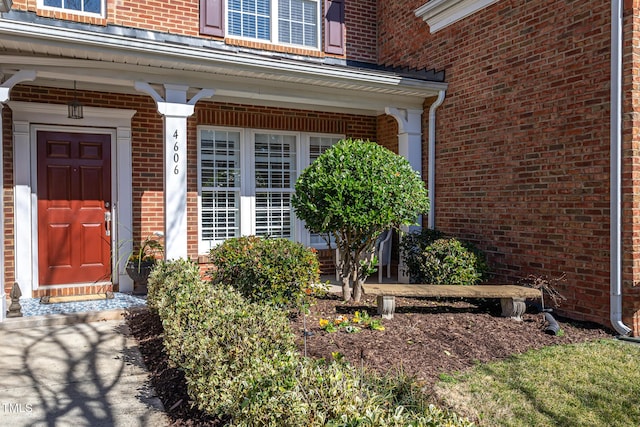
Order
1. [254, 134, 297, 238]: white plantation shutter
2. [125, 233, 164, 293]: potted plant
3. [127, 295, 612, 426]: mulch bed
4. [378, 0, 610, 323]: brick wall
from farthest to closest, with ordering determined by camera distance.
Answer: [254, 134, 297, 238]: white plantation shutter → [125, 233, 164, 293]: potted plant → [378, 0, 610, 323]: brick wall → [127, 295, 612, 426]: mulch bed

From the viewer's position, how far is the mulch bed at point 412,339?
3703 millimetres

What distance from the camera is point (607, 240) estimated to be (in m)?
5.09

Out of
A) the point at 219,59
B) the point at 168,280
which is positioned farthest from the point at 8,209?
the point at 219,59

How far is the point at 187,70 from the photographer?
591cm

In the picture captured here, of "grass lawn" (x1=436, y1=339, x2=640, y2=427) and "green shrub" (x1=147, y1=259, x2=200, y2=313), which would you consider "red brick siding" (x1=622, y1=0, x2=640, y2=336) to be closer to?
"grass lawn" (x1=436, y1=339, x2=640, y2=427)

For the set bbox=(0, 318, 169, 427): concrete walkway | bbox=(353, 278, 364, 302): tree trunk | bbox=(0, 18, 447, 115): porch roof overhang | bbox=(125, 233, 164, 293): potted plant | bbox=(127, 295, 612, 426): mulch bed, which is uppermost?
bbox=(0, 18, 447, 115): porch roof overhang

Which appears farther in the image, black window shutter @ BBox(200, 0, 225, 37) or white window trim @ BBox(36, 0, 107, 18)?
black window shutter @ BBox(200, 0, 225, 37)

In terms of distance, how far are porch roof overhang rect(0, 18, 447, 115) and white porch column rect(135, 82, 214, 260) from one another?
0.71ft

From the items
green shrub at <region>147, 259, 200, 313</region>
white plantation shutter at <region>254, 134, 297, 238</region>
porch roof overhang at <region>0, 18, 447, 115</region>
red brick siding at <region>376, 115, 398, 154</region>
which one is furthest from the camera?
red brick siding at <region>376, 115, 398, 154</region>

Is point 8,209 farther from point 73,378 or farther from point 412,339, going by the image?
point 412,339

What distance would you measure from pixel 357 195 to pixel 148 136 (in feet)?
11.7

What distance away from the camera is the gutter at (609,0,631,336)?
16.3ft

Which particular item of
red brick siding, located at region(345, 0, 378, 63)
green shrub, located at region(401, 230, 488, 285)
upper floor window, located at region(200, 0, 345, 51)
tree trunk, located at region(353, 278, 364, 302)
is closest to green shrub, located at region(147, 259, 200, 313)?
tree trunk, located at region(353, 278, 364, 302)

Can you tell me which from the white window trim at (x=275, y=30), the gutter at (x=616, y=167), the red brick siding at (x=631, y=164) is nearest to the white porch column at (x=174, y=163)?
the white window trim at (x=275, y=30)
